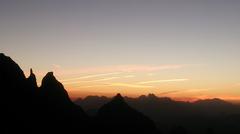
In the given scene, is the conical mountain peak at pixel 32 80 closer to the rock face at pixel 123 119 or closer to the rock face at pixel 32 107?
the rock face at pixel 32 107

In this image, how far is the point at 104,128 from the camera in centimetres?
12050

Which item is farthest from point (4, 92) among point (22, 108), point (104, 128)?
point (104, 128)

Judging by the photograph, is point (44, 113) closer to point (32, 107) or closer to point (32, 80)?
point (32, 107)

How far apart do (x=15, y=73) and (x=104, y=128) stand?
1346 inches

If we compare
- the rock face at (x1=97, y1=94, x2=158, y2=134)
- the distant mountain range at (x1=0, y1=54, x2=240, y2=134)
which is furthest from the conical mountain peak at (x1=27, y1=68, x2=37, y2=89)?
the rock face at (x1=97, y1=94, x2=158, y2=134)

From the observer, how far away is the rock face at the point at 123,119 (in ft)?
441

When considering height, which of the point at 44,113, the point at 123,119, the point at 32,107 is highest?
the point at 32,107

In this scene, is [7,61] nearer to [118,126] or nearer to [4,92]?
[4,92]

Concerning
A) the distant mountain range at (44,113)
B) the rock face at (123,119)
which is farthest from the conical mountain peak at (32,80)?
the rock face at (123,119)

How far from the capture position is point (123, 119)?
140 meters

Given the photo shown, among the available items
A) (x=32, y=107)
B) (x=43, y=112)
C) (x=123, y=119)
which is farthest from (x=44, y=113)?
(x=123, y=119)

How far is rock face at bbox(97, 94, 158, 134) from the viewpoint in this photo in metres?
134

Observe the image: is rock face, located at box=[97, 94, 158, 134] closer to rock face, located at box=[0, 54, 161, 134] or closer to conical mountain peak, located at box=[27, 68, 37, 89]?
rock face, located at box=[0, 54, 161, 134]

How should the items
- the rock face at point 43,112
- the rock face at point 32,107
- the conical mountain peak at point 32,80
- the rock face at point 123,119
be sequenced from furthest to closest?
the rock face at point 123,119, the conical mountain peak at point 32,80, the rock face at point 43,112, the rock face at point 32,107
